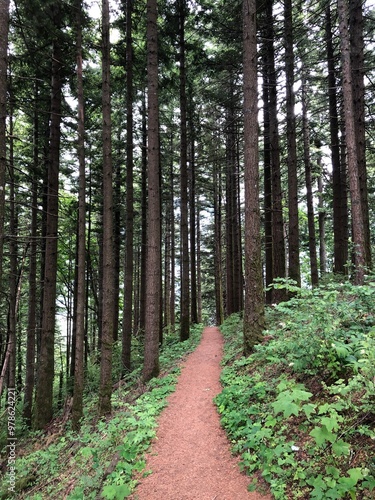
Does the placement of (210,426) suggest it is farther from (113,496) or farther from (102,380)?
(102,380)

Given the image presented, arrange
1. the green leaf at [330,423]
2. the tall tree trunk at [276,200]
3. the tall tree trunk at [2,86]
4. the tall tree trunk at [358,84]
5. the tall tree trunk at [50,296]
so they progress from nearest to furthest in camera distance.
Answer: the green leaf at [330,423], the tall tree trunk at [2,86], the tall tree trunk at [50,296], the tall tree trunk at [358,84], the tall tree trunk at [276,200]

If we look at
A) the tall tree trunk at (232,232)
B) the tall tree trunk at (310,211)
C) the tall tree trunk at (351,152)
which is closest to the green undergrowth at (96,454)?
the tall tree trunk at (351,152)

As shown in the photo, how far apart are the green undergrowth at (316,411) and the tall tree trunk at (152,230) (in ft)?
10.3

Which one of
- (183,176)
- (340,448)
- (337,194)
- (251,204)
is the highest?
(183,176)

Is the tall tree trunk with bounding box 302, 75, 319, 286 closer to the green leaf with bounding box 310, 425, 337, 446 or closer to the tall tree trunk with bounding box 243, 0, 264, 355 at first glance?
the tall tree trunk with bounding box 243, 0, 264, 355

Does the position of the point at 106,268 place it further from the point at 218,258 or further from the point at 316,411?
the point at 218,258

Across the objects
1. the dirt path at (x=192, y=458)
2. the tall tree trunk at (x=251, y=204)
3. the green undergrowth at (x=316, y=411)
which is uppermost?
the tall tree trunk at (x=251, y=204)

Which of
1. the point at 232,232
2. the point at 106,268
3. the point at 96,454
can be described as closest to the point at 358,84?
the point at 106,268

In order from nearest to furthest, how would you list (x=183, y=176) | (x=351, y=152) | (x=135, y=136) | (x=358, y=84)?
(x=351, y=152)
(x=358, y=84)
(x=183, y=176)
(x=135, y=136)

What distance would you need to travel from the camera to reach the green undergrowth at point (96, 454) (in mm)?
4445

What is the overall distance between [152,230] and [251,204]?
3.01 meters

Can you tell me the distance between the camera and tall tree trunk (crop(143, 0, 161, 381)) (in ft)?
28.4

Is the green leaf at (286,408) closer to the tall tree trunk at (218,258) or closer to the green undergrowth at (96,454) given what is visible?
the green undergrowth at (96,454)

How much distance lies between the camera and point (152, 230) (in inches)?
345
